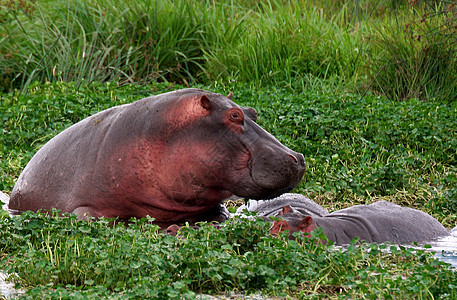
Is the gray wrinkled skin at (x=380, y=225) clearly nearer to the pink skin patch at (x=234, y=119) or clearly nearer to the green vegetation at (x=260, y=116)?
the green vegetation at (x=260, y=116)

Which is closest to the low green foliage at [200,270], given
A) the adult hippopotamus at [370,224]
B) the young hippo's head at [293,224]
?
the young hippo's head at [293,224]

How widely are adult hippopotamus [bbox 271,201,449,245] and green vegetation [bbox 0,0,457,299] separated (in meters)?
0.30

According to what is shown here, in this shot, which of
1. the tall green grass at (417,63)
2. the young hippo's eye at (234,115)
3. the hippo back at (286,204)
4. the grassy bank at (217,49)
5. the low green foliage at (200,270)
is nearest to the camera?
the low green foliage at (200,270)

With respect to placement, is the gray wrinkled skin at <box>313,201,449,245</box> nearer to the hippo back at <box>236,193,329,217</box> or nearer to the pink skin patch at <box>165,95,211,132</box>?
the hippo back at <box>236,193,329,217</box>

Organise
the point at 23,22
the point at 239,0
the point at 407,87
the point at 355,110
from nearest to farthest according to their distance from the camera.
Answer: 1. the point at 355,110
2. the point at 407,87
3. the point at 23,22
4. the point at 239,0

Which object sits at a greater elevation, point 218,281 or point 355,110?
point 218,281

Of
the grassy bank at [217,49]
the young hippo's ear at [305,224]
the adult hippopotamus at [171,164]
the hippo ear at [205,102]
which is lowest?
the grassy bank at [217,49]

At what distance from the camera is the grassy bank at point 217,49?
981 cm

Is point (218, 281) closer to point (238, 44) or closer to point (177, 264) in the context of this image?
point (177, 264)

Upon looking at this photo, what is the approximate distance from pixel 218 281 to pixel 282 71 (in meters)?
7.43

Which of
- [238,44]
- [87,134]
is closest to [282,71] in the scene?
[238,44]

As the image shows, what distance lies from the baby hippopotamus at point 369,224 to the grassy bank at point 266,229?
0.31 metres

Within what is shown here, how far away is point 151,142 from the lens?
16.1 ft

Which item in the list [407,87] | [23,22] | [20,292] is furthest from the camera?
[23,22]
